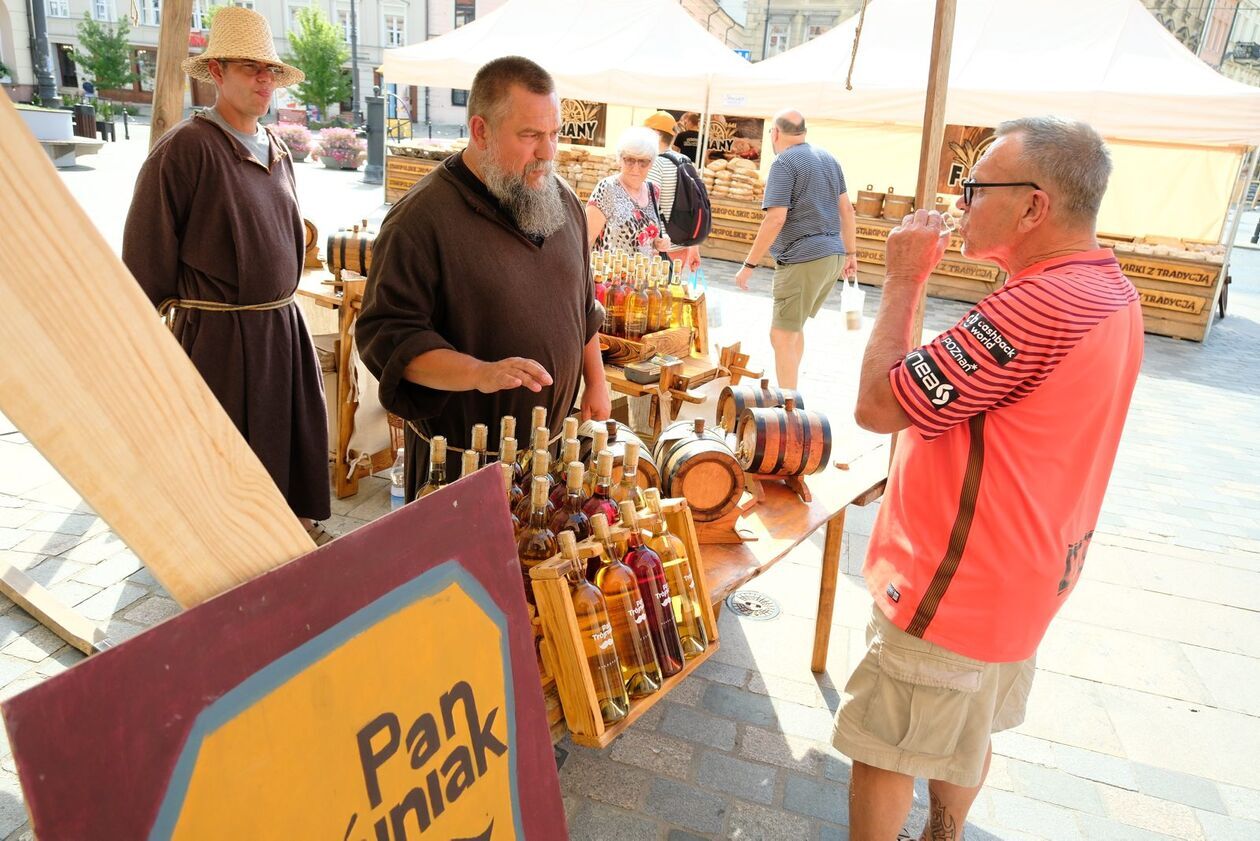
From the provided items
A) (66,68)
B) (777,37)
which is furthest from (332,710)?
(66,68)

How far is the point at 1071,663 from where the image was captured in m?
3.35

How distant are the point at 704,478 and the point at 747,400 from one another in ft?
1.94

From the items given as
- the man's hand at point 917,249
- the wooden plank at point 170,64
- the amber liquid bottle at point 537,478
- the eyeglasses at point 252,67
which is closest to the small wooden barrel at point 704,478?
the amber liquid bottle at point 537,478

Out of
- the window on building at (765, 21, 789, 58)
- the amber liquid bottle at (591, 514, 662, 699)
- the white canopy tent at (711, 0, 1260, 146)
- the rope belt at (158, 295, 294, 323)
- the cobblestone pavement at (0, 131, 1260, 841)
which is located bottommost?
the cobblestone pavement at (0, 131, 1260, 841)

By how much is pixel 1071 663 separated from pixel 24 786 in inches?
142

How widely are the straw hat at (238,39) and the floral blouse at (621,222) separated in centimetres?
235

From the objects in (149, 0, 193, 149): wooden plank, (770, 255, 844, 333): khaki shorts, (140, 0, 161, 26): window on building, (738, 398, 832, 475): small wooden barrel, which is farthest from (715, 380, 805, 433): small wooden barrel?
(140, 0, 161, 26): window on building

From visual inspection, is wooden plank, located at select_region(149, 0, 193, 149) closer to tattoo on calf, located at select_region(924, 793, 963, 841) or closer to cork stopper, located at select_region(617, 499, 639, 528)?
cork stopper, located at select_region(617, 499, 639, 528)

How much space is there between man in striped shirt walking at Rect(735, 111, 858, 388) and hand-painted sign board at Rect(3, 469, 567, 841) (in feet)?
15.2

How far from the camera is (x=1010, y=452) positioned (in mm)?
1696

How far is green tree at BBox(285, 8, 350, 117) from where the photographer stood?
104ft

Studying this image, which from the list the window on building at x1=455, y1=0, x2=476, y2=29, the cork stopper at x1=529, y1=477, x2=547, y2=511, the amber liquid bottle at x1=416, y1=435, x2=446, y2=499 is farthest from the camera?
the window on building at x1=455, y1=0, x2=476, y2=29

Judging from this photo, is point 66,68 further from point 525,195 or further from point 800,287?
point 525,195

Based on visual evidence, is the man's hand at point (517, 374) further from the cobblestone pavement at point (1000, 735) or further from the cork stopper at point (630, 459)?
the cobblestone pavement at point (1000, 735)
